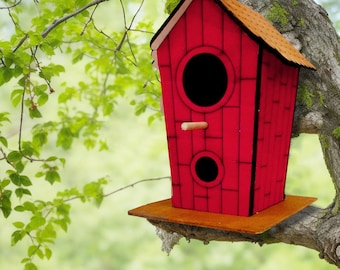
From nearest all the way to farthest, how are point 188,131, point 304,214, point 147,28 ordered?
1. point 188,131
2. point 304,214
3. point 147,28

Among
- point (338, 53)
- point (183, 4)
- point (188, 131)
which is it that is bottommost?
point (188, 131)

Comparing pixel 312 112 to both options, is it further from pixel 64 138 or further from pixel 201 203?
pixel 64 138

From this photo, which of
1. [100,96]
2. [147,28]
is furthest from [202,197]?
[100,96]

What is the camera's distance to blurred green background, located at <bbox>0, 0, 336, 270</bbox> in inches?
168

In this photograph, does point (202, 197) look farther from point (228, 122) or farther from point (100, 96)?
point (100, 96)

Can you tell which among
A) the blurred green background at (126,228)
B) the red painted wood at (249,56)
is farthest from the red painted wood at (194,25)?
the blurred green background at (126,228)

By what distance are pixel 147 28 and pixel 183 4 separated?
0.98m

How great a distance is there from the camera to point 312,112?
4.63 ft

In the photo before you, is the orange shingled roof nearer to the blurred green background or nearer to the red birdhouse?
the red birdhouse

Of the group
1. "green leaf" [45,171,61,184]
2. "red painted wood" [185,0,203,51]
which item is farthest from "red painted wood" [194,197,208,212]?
"green leaf" [45,171,61,184]

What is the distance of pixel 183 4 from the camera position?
4.00 feet

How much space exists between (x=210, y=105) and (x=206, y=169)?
16 cm

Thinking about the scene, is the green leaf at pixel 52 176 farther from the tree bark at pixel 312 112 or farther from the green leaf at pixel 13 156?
the tree bark at pixel 312 112

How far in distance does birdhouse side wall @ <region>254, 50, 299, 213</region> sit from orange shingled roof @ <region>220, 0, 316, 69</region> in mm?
29
